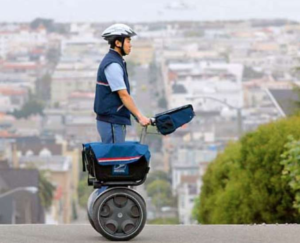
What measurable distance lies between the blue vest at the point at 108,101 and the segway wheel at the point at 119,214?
0.53 metres

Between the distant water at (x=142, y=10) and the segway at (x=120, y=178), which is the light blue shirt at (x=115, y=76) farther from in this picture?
the distant water at (x=142, y=10)

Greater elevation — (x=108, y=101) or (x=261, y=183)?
(x=108, y=101)

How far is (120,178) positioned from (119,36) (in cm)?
105

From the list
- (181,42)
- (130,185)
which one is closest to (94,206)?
(130,185)

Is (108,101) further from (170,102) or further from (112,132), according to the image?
(170,102)

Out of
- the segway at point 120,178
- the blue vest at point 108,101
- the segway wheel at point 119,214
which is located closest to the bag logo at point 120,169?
the segway at point 120,178

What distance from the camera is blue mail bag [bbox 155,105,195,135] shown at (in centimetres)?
983

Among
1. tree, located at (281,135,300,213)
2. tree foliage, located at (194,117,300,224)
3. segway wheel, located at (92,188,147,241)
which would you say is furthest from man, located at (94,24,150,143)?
tree foliage, located at (194,117,300,224)

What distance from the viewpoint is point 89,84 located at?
99.5 m

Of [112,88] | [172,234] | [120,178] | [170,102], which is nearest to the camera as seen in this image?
[112,88]

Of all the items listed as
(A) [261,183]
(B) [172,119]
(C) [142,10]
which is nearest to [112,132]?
(B) [172,119]

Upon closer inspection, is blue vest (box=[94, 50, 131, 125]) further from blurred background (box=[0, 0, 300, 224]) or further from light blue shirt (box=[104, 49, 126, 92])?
blurred background (box=[0, 0, 300, 224])

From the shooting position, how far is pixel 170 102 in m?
85.5

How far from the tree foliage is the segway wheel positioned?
471cm
